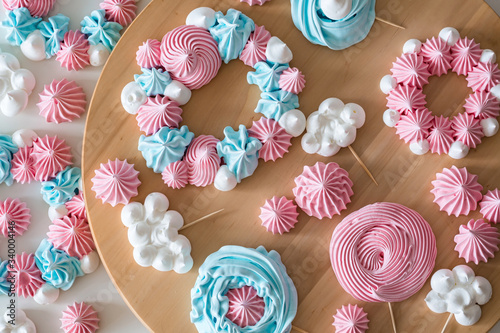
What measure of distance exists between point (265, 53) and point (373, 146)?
0.71m

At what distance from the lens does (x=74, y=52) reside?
3473 millimetres

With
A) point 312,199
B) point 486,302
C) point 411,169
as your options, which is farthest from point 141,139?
point 486,302

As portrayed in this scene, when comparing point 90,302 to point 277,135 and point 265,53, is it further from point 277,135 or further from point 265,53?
point 265,53

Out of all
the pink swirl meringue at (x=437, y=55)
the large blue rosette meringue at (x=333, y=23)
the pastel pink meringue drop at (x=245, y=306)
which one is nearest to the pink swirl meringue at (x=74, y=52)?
the large blue rosette meringue at (x=333, y=23)

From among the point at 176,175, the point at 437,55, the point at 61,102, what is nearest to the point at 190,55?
the point at 176,175

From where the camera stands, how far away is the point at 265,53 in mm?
3193

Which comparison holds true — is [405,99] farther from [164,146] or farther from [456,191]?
[164,146]

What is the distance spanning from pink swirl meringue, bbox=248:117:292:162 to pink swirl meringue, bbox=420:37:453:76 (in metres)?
0.80

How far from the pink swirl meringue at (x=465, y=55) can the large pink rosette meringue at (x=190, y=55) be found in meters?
1.20

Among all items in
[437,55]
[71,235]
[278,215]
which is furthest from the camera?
[71,235]

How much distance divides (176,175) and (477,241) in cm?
148

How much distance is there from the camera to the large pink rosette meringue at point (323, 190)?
122 inches

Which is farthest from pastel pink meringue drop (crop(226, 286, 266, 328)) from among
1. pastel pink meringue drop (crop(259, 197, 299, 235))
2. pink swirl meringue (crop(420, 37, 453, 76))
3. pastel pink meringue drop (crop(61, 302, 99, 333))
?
pink swirl meringue (crop(420, 37, 453, 76))

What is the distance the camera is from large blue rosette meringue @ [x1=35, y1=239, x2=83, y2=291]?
3.37 meters
